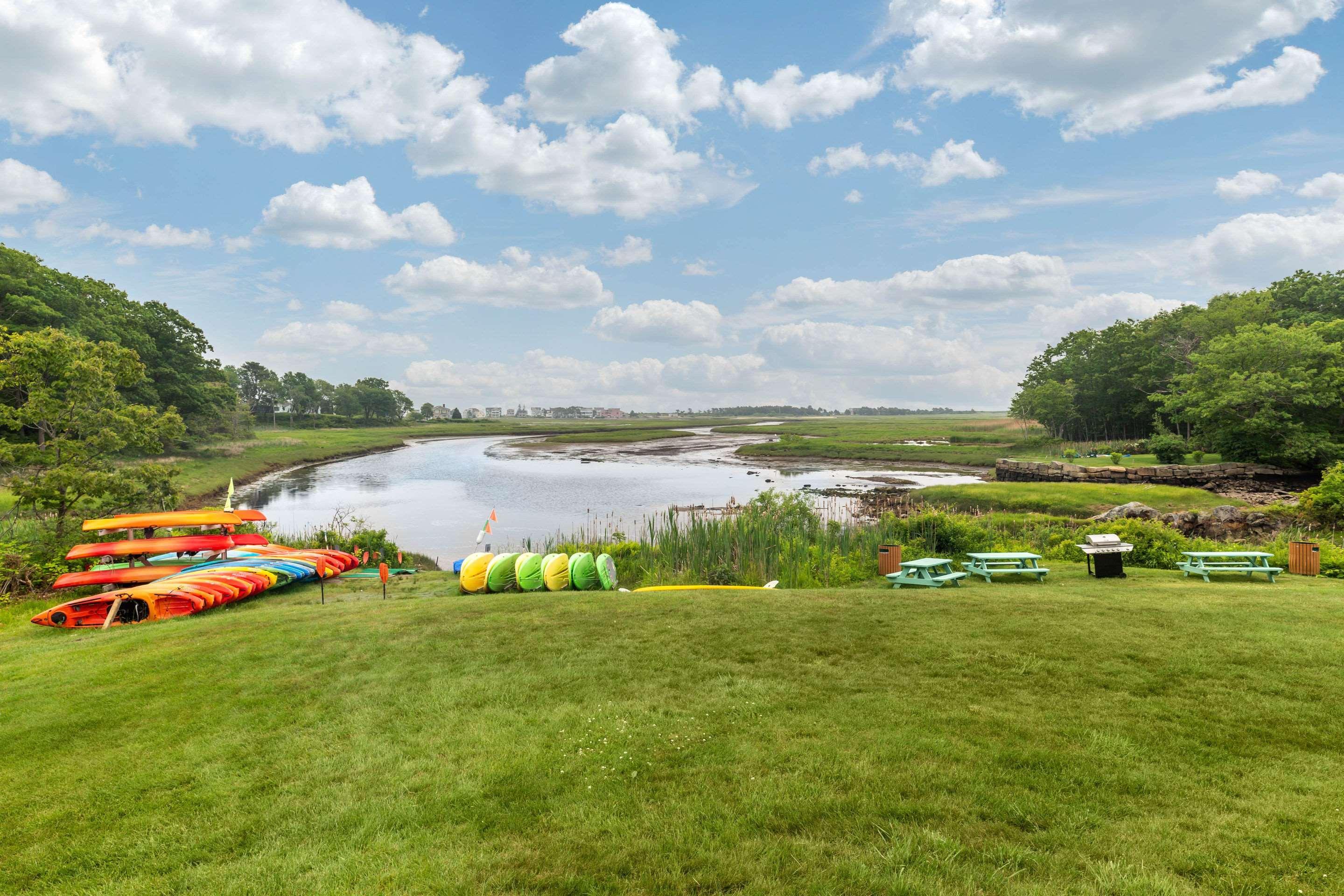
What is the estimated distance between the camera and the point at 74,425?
18922mm

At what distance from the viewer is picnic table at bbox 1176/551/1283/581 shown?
39.9ft

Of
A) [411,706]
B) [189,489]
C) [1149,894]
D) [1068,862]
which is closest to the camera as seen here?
[1149,894]

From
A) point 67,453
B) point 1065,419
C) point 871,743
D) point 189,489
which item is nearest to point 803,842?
point 871,743

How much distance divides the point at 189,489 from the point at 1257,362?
6913 cm

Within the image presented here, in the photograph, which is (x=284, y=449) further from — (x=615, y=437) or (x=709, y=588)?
(x=709, y=588)

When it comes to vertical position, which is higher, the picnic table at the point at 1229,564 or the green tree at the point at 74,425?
the green tree at the point at 74,425

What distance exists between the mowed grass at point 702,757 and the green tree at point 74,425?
39.4 ft

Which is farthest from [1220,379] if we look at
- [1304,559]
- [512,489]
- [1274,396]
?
[512,489]

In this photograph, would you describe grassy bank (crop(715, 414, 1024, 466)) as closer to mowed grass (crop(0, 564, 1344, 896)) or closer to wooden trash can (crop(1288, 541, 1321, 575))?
wooden trash can (crop(1288, 541, 1321, 575))

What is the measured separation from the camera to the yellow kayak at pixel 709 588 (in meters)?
13.0

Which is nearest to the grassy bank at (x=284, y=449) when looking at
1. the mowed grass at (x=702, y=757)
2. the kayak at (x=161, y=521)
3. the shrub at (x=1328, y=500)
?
the kayak at (x=161, y=521)

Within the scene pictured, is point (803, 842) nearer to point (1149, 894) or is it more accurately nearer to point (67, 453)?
point (1149, 894)

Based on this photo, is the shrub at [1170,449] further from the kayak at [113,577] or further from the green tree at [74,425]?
the green tree at [74,425]

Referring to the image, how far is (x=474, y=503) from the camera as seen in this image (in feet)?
123
